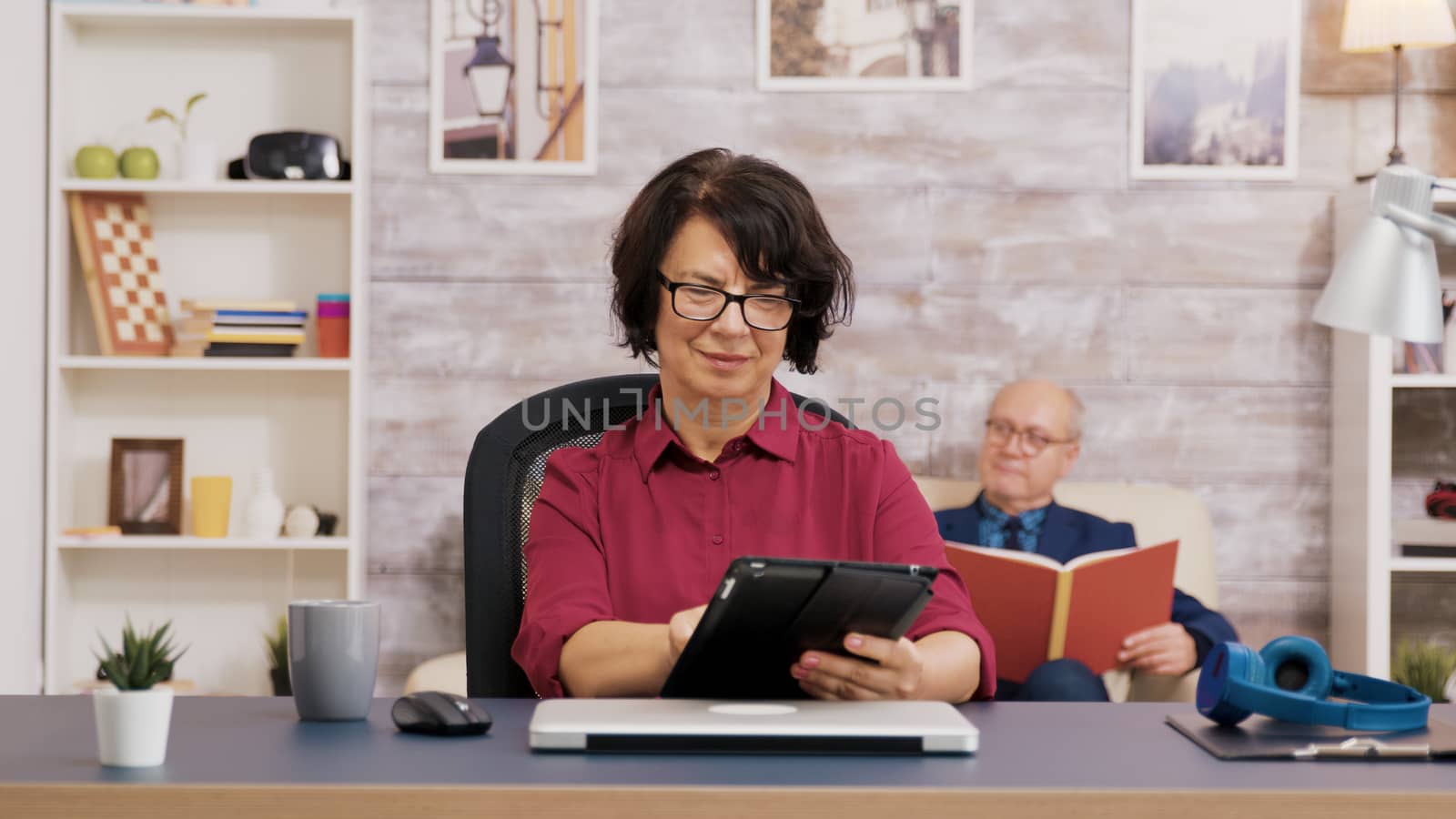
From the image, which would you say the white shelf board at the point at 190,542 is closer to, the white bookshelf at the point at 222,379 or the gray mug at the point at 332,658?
the white bookshelf at the point at 222,379

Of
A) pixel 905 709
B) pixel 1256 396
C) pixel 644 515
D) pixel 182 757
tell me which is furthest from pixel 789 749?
pixel 1256 396

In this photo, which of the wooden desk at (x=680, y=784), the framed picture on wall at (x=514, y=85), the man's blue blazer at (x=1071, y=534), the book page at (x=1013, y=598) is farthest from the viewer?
the framed picture on wall at (x=514, y=85)

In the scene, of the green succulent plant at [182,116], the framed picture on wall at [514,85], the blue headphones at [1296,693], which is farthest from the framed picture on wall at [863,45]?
the blue headphones at [1296,693]

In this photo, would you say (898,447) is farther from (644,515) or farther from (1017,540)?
(644,515)

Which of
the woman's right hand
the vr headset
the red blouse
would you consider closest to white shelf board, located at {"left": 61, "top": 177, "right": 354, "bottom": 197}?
the vr headset

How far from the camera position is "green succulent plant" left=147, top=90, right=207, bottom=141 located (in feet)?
10.0

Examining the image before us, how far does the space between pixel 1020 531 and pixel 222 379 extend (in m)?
1.80

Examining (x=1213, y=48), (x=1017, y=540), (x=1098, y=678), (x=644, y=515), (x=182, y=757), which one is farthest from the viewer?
(x=1213, y=48)

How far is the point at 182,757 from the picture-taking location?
37.2 inches

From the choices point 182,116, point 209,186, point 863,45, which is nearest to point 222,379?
point 209,186

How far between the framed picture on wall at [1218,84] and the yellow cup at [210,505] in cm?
215

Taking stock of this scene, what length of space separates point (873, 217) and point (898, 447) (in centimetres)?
53

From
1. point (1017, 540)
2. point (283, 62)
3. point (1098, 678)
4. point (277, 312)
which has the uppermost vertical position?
point (283, 62)

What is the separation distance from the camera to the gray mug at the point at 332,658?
1.09 metres
